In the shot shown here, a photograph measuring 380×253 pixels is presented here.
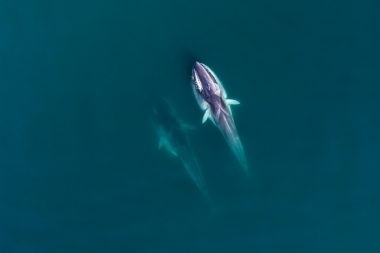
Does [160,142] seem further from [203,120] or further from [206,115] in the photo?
[206,115]

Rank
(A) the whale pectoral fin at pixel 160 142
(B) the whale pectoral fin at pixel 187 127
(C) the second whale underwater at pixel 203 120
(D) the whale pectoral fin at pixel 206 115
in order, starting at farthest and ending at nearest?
(A) the whale pectoral fin at pixel 160 142 < (B) the whale pectoral fin at pixel 187 127 < (D) the whale pectoral fin at pixel 206 115 < (C) the second whale underwater at pixel 203 120

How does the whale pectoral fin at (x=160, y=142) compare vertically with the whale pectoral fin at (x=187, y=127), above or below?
below

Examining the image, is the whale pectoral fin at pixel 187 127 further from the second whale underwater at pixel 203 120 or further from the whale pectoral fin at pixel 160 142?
the whale pectoral fin at pixel 160 142

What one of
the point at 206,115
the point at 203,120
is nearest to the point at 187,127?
the point at 203,120

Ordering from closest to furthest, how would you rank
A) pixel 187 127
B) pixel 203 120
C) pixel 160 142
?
pixel 203 120 → pixel 187 127 → pixel 160 142

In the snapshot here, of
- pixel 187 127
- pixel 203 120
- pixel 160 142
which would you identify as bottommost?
pixel 203 120

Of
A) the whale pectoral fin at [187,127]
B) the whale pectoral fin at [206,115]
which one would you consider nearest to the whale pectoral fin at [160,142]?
the whale pectoral fin at [187,127]

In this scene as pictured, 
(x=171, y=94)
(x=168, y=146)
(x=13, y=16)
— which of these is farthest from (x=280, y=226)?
(x=13, y=16)

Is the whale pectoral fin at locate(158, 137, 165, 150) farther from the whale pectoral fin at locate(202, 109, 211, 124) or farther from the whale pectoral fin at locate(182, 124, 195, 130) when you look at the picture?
the whale pectoral fin at locate(202, 109, 211, 124)

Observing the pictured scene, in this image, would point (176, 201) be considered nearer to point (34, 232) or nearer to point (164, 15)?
point (34, 232)

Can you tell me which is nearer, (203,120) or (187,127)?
(203,120)

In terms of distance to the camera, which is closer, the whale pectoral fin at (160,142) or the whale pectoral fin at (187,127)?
the whale pectoral fin at (187,127)


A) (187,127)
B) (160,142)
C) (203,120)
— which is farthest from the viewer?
(160,142)
